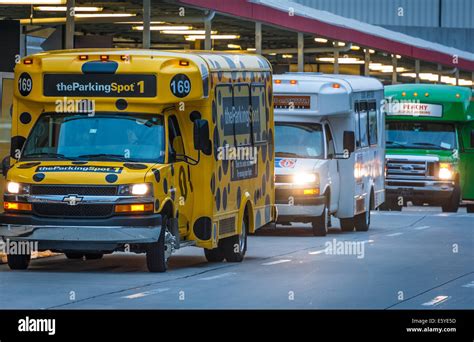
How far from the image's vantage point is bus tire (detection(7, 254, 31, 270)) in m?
20.0

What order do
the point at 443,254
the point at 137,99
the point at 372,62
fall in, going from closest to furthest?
1. the point at 137,99
2. the point at 443,254
3. the point at 372,62

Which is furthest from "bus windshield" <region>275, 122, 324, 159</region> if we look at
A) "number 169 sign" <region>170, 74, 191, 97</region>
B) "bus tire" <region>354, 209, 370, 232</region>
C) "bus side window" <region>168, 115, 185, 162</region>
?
"number 169 sign" <region>170, 74, 191, 97</region>

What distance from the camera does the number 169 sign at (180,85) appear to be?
2009 cm

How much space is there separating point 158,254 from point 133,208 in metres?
0.78

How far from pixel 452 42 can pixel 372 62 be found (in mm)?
34394

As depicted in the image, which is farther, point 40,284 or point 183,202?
point 183,202

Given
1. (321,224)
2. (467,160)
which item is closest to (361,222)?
(321,224)

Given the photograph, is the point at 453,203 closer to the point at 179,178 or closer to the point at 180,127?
the point at 180,127

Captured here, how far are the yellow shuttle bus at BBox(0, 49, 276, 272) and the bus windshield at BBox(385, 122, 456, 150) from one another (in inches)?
742

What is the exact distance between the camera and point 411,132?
40406 millimetres

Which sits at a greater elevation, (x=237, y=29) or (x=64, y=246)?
(x=237, y=29)
